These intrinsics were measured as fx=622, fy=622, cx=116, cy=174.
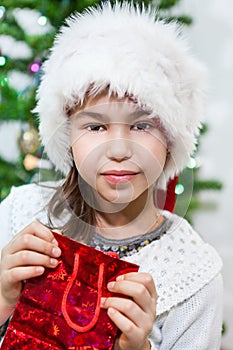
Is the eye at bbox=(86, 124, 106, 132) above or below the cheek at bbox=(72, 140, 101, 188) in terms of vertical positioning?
above

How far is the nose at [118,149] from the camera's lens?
67 centimetres

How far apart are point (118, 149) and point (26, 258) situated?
0.54ft

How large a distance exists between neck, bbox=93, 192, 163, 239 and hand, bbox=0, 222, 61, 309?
0.28 ft

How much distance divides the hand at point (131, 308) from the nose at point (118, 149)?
129 millimetres

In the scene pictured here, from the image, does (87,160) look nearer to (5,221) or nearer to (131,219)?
(131,219)

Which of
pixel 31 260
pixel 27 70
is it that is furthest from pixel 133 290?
pixel 27 70

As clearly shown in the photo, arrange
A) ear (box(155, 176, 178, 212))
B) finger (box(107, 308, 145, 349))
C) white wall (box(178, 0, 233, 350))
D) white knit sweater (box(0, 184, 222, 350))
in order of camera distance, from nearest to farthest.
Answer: finger (box(107, 308, 145, 349)) < ear (box(155, 176, 178, 212)) < white knit sweater (box(0, 184, 222, 350)) < white wall (box(178, 0, 233, 350))

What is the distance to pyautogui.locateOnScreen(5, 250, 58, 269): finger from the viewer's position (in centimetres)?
70

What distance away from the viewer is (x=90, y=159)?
700mm

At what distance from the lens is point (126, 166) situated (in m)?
0.69

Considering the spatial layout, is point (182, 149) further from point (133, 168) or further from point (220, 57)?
point (220, 57)

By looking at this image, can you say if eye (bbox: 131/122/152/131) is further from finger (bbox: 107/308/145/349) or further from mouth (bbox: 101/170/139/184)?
finger (bbox: 107/308/145/349)

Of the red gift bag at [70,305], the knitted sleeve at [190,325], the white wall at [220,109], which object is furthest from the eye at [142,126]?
the white wall at [220,109]

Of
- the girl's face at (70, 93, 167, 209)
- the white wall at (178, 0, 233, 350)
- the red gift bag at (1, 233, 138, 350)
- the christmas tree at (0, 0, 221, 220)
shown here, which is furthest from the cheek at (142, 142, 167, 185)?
the white wall at (178, 0, 233, 350)
